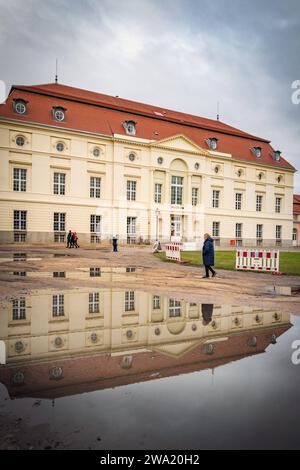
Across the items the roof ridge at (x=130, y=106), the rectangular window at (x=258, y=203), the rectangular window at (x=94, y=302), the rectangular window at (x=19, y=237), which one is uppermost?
the roof ridge at (x=130, y=106)

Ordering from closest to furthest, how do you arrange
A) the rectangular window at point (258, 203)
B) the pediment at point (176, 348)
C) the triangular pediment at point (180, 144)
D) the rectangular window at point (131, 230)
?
the pediment at point (176, 348) < the rectangular window at point (131, 230) < the triangular pediment at point (180, 144) < the rectangular window at point (258, 203)

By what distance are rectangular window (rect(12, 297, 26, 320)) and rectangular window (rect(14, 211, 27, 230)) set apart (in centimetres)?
3088

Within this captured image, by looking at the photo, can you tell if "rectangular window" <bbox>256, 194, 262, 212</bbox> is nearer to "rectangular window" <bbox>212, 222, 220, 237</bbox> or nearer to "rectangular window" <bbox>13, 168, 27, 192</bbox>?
"rectangular window" <bbox>212, 222, 220, 237</bbox>

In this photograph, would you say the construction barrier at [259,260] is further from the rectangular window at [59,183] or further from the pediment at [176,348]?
the rectangular window at [59,183]

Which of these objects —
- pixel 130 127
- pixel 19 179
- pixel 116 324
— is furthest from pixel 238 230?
pixel 116 324

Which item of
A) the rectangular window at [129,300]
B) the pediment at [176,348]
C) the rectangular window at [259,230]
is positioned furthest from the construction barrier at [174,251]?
the rectangular window at [259,230]

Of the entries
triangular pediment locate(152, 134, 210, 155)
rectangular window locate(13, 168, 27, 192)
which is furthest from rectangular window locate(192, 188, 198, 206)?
rectangular window locate(13, 168, 27, 192)

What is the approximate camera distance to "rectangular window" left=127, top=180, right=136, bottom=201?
43375 millimetres

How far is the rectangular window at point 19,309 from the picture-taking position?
241 inches

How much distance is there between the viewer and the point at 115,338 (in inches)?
205

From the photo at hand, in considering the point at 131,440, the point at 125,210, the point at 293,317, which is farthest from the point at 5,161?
the point at 131,440

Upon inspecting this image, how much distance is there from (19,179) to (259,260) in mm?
28951

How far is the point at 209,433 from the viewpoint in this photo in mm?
2719

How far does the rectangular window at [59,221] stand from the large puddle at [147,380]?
108ft
